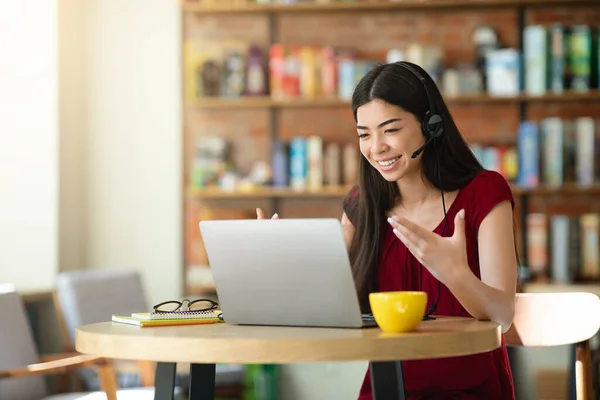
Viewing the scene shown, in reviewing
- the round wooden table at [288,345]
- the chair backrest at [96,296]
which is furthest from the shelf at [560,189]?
the round wooden table at [288,345]

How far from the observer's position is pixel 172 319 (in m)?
1.70

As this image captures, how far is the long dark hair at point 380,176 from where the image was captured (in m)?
2.02

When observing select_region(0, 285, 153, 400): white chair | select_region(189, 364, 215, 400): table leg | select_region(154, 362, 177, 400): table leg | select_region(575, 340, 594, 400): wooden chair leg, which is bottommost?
select_region(0, 285, 153, 400): white chair

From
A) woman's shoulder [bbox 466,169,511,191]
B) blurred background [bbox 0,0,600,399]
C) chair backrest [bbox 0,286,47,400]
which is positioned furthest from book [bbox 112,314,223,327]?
blurred background [bbox 0,0,600,399]

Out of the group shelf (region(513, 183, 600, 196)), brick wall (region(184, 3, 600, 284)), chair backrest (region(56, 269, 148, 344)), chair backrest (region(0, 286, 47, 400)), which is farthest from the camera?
brick wall (region(184, 3, 600, 284))

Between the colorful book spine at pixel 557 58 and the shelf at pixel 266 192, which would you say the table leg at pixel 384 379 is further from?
the colorful book spine at pixel 557 58

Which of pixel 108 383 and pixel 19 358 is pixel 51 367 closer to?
pixel 108 383

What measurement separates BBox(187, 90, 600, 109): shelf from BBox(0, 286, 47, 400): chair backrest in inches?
72.3

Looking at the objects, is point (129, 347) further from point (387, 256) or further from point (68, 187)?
point (68, 187)

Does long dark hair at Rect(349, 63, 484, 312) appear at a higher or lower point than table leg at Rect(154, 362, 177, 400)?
higher

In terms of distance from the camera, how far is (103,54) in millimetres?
5109

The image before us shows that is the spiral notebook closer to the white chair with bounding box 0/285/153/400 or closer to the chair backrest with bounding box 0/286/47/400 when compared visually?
the white chair with bounding box 0/285/153/400

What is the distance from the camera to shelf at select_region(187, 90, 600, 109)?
4789mm

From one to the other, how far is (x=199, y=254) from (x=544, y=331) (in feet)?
10.3
